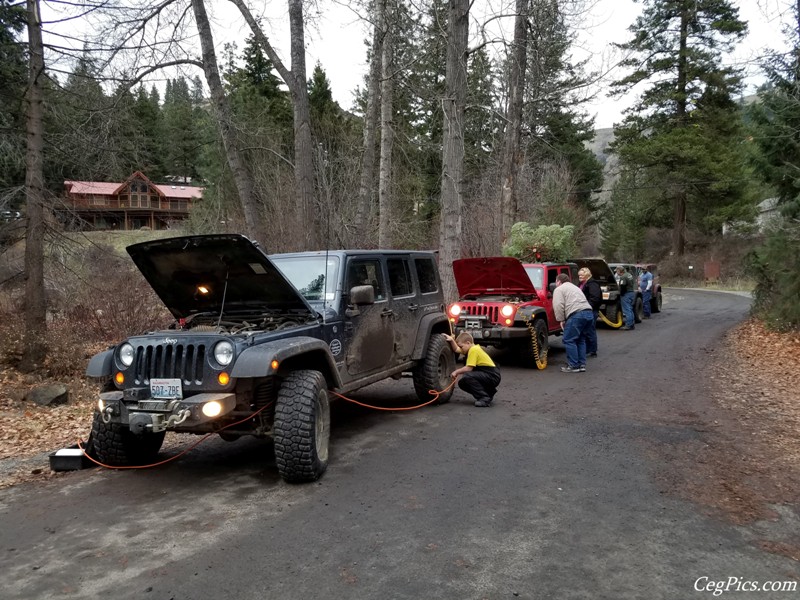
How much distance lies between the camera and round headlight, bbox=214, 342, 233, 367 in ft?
16.3

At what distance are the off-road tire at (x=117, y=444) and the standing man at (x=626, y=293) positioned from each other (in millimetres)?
15035

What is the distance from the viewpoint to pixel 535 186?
99.8ft

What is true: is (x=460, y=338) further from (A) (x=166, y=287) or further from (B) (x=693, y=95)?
(B) (x=693, y=95)

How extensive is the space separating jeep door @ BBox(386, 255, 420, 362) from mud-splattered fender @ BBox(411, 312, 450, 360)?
0.29 feet

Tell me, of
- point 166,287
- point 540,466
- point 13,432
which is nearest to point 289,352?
point 166,287

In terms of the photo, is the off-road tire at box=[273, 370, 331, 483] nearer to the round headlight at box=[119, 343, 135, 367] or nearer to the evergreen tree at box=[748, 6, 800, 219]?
the round headlight at box=[119, 343, 135, 367]

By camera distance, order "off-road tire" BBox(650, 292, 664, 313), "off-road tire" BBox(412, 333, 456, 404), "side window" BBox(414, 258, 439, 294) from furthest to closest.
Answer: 1. "off-road tire" BBox(650, 292, 664, 313)
2. "side window" BBox(414, 258, 439, 294)
3. "off-road tire" BBox(412, 333, 456, 404)

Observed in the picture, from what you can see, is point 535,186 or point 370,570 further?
point 535,186

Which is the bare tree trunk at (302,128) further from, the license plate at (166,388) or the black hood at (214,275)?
the license plate at (166,388)

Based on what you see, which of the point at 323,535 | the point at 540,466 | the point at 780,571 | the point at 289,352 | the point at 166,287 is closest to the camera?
the point at 780,571

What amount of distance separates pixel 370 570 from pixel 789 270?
13.6m

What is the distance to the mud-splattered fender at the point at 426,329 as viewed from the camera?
7.86 metres

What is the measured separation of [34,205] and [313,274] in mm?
6596

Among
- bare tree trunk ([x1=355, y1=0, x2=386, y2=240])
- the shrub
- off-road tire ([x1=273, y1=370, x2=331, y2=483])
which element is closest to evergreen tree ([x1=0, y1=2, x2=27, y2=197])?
off-road tire ([x1=273, y1=370, x2=331, y2=483])
